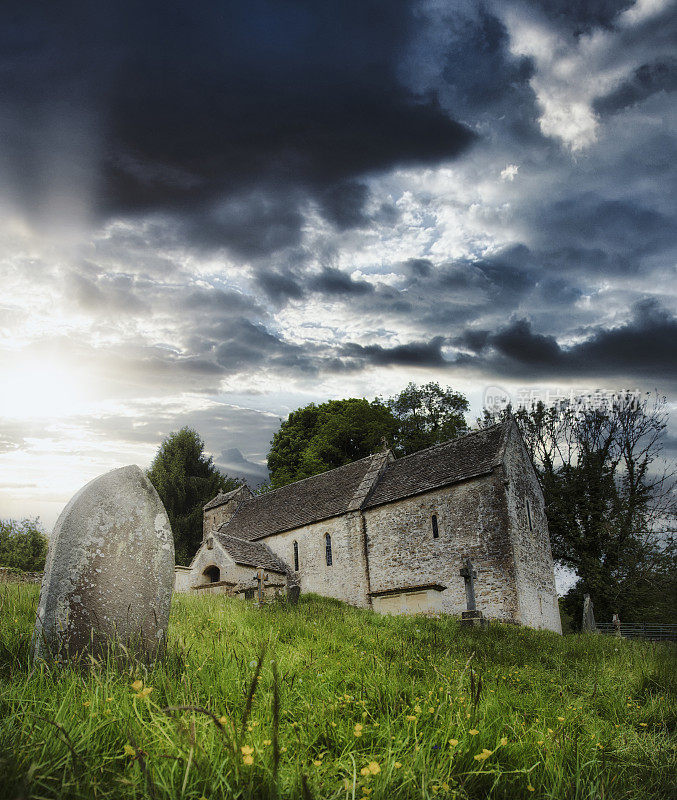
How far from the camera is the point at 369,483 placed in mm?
24469

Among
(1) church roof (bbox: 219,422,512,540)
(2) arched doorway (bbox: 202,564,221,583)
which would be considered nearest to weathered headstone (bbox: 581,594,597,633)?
(1) church roof (bbox: 219,422,512,540)

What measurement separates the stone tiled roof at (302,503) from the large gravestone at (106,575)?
19241 mm

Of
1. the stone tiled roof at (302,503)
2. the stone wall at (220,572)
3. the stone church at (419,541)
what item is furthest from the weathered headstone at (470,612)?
the stone wall at (220,572)

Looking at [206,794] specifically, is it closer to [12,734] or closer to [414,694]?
[12,734]

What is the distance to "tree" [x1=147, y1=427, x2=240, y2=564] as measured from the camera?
130ft

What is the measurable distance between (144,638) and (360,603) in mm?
18778

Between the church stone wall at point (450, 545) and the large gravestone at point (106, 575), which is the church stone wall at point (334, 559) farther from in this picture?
the large gravestone at point (106, 575)

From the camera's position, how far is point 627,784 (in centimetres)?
324

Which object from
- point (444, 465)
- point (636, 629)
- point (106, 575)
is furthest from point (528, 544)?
point (106, 575)

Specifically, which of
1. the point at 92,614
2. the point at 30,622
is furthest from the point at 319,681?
the point at 30,622

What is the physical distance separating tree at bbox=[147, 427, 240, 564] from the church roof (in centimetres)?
851

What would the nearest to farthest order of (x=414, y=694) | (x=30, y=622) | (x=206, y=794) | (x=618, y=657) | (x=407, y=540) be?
(x=206, y=794) < (x=414, y=694) < (x=30, y=622) < (x=618, y=657) < (x=407, y=540)

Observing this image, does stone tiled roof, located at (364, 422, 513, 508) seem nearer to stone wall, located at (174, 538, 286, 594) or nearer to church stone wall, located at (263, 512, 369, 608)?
church stone wall, located at (263, 512, 369, 608)

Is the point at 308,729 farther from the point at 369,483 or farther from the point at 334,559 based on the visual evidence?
the point at 369,483
